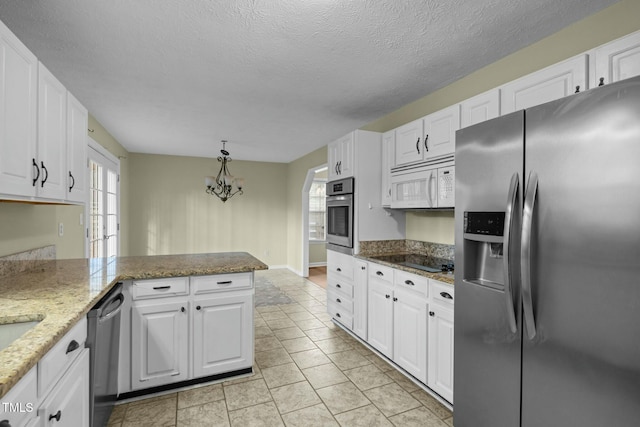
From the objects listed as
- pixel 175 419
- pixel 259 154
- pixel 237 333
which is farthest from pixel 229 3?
pixel 259 154

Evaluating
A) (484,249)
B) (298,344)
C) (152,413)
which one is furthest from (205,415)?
(484,249)

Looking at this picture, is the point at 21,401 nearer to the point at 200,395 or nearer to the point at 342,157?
the point at 200,395

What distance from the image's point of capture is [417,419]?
→ 2.05 meters

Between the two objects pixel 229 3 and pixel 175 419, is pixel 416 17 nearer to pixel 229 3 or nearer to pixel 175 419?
pixel 229 3

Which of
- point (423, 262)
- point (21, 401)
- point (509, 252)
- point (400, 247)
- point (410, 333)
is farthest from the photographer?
point (400, 247)

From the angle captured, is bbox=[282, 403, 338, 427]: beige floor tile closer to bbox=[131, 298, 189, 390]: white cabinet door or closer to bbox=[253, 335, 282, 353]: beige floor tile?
bbox=[131, 298, 189, 390]: white cabinet door

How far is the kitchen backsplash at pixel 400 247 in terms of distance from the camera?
3057 mm

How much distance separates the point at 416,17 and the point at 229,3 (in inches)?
42.9

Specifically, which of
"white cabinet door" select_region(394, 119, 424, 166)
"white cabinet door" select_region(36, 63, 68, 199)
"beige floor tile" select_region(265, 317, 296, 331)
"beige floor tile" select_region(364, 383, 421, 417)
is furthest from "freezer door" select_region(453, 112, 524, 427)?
"white cabinet door" select_region(36, 63, 68, 199)

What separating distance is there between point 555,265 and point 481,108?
1.32m

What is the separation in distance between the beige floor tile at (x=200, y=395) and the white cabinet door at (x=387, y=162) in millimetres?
2221

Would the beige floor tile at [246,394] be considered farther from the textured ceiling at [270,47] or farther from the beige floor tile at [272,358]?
the textured ceiling at [270,47]

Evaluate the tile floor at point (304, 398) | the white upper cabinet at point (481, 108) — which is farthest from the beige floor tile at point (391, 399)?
the white upper cabinet at point (481, 108)

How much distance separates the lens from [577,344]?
4.07 ft
